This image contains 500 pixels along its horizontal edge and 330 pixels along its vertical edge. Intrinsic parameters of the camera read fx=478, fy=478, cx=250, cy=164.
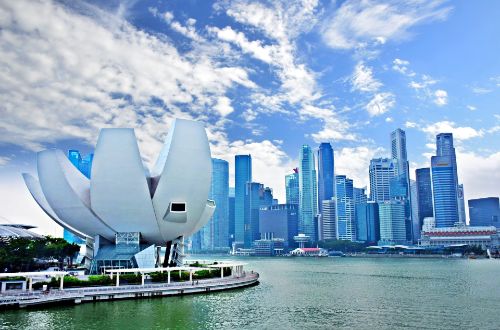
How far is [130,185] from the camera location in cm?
3934

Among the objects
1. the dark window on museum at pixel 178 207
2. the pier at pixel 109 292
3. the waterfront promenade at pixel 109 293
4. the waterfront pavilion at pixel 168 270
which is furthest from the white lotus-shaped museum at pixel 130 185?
the waterfront promenade at pixel 109 293

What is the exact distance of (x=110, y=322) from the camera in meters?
25.0

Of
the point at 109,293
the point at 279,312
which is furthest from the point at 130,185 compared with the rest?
the point at 279,312

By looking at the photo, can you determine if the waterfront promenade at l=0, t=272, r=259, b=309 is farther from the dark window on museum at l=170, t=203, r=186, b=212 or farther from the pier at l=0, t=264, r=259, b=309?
the dark window on museum at l=170, t=203, r=186, b=212

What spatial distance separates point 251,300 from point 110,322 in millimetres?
11057

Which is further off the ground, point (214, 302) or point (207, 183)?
point (207, 183)

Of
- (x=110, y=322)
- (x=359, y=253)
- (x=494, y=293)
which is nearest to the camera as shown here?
(x=110, y=322)

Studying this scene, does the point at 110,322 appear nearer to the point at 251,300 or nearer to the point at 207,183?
the point at 251,300

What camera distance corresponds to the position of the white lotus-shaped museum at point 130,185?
38.8m

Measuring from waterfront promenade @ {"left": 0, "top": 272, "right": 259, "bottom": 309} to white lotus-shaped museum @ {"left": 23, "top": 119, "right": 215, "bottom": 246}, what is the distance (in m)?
7.28

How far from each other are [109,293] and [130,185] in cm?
1001

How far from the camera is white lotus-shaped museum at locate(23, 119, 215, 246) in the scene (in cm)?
3875

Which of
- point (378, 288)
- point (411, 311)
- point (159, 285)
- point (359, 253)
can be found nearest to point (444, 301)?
point (411, 311)

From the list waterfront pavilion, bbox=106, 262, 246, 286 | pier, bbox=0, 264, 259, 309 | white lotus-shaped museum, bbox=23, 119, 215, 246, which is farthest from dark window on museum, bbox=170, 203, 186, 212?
pier, bbox=0, 264, 259, 309
